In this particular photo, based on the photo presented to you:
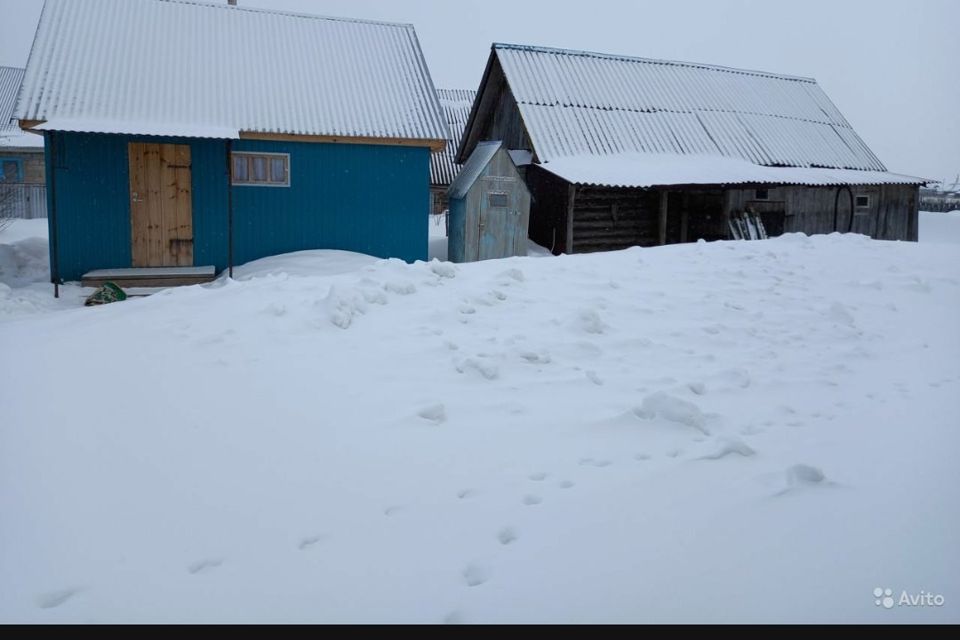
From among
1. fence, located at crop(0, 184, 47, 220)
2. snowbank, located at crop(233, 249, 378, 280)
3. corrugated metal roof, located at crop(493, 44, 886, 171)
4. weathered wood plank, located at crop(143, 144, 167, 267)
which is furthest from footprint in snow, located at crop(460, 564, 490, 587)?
fence, located at crop(0, 184, 47, 220)

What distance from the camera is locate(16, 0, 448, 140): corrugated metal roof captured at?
12.8 meters

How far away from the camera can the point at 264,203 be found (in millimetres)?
13602

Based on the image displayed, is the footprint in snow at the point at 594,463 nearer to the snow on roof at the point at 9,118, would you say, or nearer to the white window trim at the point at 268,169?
the white window trim at the point at 268,169

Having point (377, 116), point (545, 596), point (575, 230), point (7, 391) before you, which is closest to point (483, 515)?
point (545, 596)

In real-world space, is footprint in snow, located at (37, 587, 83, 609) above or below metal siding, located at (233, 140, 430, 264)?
below

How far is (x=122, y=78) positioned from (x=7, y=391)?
418 inches

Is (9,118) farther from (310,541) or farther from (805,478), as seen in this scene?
(805,478)

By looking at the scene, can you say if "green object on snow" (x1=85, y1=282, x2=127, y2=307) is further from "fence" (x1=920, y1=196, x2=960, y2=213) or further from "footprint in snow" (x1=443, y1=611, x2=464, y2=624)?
"fence" (x1=920, y1=196, x2=960, y2=213)

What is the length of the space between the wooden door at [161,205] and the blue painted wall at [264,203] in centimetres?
13

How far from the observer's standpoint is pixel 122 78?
1327cm

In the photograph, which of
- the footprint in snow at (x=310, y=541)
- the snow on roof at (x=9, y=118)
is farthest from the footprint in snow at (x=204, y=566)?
the snow on roof at (x=9, y=118)

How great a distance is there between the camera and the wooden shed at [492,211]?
48.8 ft

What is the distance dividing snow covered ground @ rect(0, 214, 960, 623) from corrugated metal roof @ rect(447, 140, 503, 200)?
8800 millimetres

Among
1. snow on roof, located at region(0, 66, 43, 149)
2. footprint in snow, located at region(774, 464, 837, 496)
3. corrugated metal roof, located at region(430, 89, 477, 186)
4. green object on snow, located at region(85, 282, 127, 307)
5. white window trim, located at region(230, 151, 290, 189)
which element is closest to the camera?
footprint in snow, located at region(774, 464, 837, 496)
